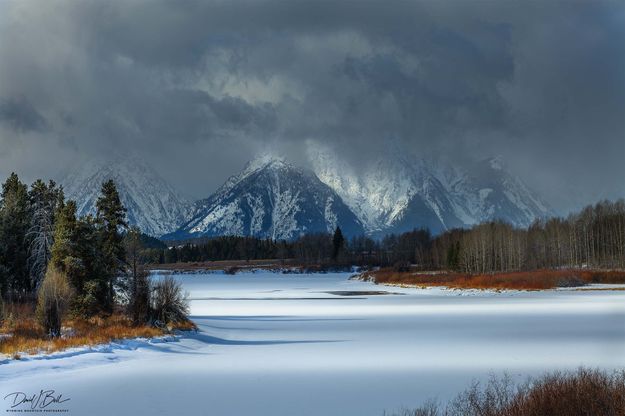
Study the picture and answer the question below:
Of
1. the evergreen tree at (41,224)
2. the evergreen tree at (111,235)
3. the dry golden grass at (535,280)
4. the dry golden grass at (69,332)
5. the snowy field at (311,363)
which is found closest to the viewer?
the snowy field at (311,363)

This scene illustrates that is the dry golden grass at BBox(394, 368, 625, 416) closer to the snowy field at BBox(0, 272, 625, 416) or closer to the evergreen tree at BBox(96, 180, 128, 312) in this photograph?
the snowy field at BBox(0, 272, 625, 416)

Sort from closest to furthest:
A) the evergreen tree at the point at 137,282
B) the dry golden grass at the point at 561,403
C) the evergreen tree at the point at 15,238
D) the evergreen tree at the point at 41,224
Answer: the dry golden grass at the point at 561,403 < the evergreen tree at the point at 137,282 < the evergreen tree at the point at 41,224 < the evergreen tree at the point at 15,238

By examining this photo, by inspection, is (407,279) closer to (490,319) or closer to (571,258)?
(571,258)

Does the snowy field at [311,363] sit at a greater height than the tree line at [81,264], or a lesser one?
lesser

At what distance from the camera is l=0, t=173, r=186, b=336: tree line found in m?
29.8

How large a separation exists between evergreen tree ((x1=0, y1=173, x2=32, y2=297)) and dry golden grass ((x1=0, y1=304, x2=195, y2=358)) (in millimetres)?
15876

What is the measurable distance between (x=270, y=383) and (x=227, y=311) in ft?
102

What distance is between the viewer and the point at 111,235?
134ft

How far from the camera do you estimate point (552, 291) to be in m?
71.4

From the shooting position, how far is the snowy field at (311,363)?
1627 centimetres
